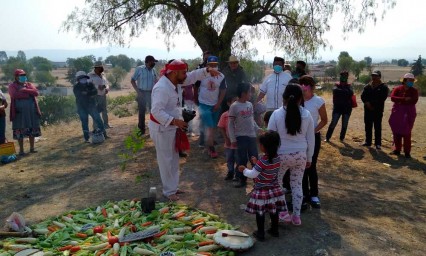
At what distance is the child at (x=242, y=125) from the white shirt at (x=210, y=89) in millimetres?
1662

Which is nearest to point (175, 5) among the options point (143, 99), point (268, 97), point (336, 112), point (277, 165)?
point (143, 99)

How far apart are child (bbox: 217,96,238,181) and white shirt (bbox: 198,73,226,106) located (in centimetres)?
105

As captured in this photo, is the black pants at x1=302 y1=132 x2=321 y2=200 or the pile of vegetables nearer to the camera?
the pile of vegetables

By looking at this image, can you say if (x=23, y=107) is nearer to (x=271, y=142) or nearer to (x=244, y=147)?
(x=244, y=147)

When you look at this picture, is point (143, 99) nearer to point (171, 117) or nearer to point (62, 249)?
point (171, 117)

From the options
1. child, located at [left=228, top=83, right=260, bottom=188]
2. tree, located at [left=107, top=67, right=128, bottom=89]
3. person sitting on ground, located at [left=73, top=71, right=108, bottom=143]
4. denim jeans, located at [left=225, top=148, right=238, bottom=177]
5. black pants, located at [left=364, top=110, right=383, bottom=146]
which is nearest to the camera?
child, located at [left=228, top=83, right=260, bottom=188]

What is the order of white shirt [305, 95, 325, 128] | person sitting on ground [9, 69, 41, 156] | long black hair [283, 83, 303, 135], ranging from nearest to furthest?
1. long black hair [283, 83, 303, 135]
2. white shirt [305, 95, 325, 128]
3. person sitting on ground [9, 69, 41, 156]

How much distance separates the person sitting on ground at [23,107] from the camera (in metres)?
7.82

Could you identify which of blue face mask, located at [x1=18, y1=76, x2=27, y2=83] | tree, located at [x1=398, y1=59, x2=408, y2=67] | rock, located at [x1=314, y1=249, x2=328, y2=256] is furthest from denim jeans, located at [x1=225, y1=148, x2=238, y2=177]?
tree, located at [x1=398, y1=59, x2=408, y2=67]

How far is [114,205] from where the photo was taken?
496 centimetres

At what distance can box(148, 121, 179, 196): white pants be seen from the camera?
16.0 ft

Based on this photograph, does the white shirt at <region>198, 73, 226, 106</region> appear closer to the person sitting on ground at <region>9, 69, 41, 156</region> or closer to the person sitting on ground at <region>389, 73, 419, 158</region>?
the person sitting on ground at <region>9, 69, 41, 156</region>

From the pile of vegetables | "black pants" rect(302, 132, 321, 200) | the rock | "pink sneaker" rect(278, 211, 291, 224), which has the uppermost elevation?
"black pants" rect(302, 132, 321, 200)

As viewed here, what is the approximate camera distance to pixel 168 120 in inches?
181
